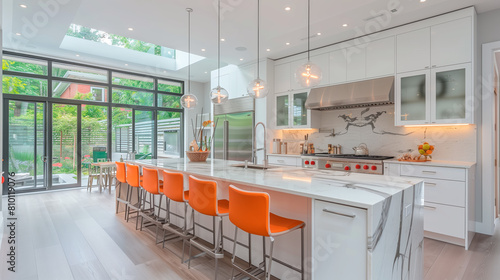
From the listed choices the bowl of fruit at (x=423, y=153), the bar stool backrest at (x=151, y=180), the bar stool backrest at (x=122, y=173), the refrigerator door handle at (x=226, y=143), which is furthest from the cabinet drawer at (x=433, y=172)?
the bar stool backrest at (x=122, y=173)

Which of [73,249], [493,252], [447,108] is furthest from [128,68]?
[493,252]

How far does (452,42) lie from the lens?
323cm

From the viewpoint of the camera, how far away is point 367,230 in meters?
1.38

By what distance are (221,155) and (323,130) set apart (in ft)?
8.21

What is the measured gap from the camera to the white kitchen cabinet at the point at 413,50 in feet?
11.3

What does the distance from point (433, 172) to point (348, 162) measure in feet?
3.50

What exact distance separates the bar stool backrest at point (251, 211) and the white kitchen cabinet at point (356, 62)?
10.6ft

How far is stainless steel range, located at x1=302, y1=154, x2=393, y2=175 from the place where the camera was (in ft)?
11.8

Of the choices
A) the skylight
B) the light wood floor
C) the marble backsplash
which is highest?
the skylight

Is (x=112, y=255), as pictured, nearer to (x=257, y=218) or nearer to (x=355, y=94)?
(x=257, y=218)

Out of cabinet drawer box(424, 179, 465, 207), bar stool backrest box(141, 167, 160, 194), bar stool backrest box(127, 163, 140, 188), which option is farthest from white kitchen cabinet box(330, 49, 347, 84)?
bar stool backrest box(127, 163, 140, 188)

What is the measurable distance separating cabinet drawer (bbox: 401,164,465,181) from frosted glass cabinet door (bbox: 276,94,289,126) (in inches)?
91.4

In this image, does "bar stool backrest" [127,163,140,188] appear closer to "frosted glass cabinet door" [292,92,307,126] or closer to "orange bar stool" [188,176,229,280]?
"orange bar stool" [188,176,229,280]

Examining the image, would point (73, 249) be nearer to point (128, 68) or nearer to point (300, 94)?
point (300, 94)
